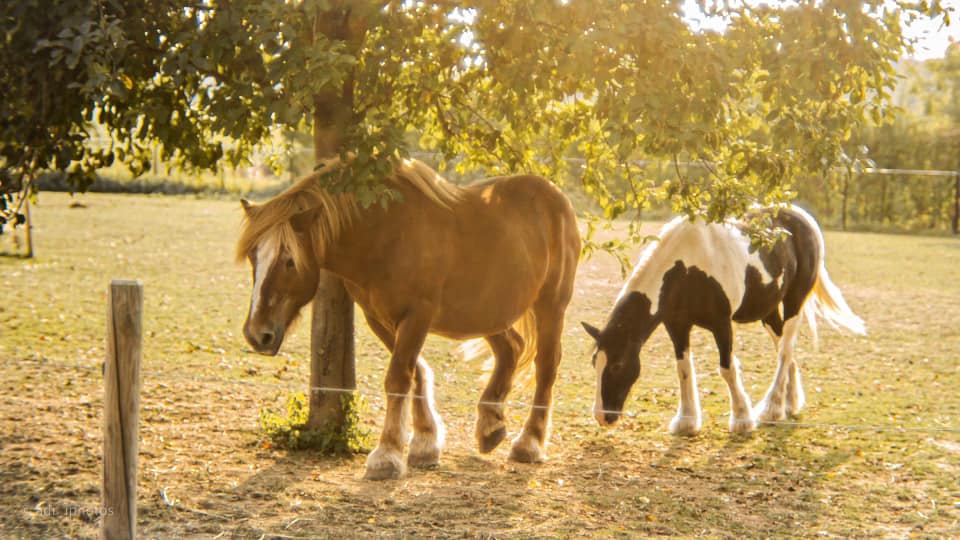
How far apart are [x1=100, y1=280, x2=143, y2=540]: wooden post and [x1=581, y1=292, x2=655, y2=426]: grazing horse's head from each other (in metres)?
Result: 3.55

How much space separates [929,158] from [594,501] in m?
29.7

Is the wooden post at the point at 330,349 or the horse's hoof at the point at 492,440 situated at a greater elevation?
the wooden post at the point at 330,349

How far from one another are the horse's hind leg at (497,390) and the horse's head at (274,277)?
5.49 feet

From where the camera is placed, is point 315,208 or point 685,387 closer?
point 315,208

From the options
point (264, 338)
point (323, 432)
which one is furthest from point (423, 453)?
point (264, 338)

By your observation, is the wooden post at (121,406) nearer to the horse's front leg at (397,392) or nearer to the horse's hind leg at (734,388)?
the horse's front leg at (397,392)

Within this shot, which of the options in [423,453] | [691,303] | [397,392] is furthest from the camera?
[691,303]

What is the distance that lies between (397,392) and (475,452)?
3.79ft

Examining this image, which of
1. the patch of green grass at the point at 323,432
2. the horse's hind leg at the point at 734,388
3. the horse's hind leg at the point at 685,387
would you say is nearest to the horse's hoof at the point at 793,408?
the horse's hind leg at the point at 734,388

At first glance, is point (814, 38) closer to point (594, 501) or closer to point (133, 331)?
point (594, 501)

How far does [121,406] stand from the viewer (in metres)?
3.99

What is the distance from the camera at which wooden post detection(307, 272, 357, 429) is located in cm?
650

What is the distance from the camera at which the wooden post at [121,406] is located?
12.8 ft

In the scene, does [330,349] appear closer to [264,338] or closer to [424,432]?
[424,432]
